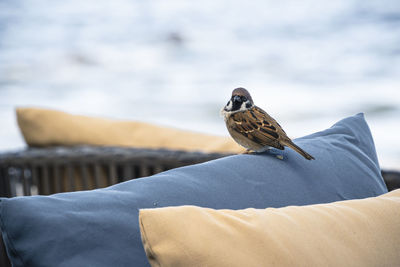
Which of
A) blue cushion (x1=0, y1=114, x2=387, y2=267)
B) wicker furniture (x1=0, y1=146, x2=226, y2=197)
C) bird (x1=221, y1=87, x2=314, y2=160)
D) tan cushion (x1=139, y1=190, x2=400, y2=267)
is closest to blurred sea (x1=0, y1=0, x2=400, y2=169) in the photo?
wicker furniture (x1=0, y1=146, x2=226, y2=197)

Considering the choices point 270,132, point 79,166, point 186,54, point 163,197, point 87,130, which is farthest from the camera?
point 186,54

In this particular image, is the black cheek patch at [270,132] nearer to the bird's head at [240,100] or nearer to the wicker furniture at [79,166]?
the bird's head at [240,100]

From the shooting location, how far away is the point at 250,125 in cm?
117

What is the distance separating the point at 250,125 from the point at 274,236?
0.53 metres

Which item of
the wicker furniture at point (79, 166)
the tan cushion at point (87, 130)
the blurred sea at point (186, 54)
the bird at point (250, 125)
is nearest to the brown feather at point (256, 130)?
the bird at point (250, 125)

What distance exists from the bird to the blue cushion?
0.17 feet

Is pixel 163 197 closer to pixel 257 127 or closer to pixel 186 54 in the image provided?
pixel 257 127

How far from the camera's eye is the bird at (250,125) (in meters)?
1.09

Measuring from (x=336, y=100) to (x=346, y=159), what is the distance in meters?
2.78

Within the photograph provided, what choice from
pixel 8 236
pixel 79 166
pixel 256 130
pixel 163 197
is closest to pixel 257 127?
pixel 256 130

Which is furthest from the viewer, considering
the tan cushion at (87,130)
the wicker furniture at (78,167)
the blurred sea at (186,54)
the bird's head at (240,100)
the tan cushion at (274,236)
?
the blurred sea at (186,54)

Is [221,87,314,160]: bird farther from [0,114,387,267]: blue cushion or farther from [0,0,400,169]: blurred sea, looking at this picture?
[0,0,400,169]: blurred sea

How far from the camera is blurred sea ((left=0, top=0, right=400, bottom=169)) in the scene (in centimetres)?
391

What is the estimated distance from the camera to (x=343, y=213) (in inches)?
30.3
